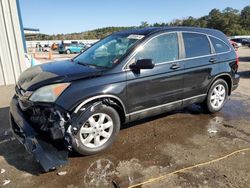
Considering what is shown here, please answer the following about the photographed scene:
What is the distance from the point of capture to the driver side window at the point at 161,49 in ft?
13.9

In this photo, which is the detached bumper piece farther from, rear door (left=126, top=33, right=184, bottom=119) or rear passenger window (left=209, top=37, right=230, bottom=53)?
rear passenger window (left=209, top=37, right=230, bottom=53)

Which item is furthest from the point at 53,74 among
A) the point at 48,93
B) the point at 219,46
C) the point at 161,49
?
the point at 219,46

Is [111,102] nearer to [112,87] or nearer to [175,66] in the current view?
Result: [112,87]

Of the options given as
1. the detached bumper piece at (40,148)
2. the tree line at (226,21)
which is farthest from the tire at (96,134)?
the tree line at (226,21)

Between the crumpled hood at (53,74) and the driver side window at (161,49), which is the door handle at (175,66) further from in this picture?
the crumpled hood at (53,74)

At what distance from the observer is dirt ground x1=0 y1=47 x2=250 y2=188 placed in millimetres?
3195

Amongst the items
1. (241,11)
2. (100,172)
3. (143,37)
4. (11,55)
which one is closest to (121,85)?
(143,37)

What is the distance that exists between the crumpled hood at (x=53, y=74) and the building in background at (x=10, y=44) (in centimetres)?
481

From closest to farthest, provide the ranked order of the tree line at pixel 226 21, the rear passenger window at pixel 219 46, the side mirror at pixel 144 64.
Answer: the side mirror at pixel 144 64
the rear passenger window at pixel 219 46
the tree line at pixel 226 21

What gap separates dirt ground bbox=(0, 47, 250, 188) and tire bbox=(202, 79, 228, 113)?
0.31 meters

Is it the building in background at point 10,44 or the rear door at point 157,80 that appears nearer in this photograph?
the rear door at point 157,80

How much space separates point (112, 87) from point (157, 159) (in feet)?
4.05

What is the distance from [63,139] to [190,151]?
6.33ft

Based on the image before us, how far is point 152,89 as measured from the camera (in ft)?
14.1
